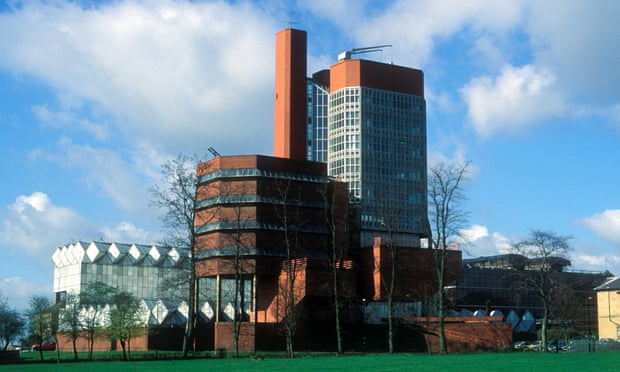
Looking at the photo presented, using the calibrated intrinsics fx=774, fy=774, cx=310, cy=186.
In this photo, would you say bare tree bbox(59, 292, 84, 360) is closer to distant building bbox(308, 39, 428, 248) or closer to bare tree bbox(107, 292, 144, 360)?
bare tree bbox(107, 292, 144, 360)

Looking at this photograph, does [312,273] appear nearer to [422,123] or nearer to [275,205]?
[275,205]

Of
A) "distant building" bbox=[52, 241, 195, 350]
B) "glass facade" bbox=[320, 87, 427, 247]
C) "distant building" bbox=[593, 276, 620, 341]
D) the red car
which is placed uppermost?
"glass facade" bbox=[320, 87, 427, 247]

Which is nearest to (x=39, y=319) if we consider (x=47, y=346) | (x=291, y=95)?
(x=47, y=346)

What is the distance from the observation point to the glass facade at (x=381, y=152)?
131 metres

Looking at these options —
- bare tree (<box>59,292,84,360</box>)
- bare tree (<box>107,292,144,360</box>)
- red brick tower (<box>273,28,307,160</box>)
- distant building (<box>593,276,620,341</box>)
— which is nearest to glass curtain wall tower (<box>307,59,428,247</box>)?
red brick tower (<box>273,28,307,160</box>)

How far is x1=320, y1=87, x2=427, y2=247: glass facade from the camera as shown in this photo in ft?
429

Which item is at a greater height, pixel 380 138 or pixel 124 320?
pixel 380 138

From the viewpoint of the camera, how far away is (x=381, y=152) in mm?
133250

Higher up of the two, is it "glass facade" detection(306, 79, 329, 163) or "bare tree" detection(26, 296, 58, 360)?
"glass facade" detection(306, 79, 329, 163)

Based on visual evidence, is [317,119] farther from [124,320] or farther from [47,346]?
[124,320]

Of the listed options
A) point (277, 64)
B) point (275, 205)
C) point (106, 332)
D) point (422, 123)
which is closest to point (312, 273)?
point (275, 205)

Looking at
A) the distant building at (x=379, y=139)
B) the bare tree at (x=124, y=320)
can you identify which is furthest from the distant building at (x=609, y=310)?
the bare tree at (x=124, y=320)

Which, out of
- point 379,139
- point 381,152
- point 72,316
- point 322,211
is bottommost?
point 72,316

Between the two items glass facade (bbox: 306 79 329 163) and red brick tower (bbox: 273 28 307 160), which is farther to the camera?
glass facade (bbox: 306 79 329 163)
